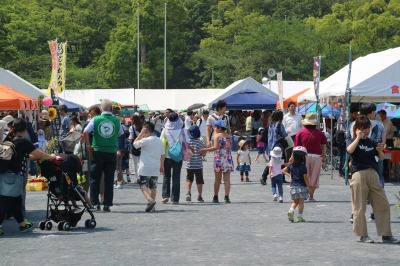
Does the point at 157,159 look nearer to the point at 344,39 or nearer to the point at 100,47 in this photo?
the point at 344,39

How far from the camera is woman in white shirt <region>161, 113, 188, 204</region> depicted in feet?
55.0

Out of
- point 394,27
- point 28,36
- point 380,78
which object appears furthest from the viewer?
point 394,27

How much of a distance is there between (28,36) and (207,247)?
62880 millimetres

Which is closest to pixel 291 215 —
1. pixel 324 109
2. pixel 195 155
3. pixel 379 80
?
pixel 195 155

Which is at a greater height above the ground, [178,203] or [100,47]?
[100,47]

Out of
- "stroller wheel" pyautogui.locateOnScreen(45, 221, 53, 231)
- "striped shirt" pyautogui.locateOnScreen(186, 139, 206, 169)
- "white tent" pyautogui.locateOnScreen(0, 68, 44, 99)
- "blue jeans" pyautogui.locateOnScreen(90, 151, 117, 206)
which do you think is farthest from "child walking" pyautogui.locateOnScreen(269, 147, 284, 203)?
"white tent" pyautogui.locateOnScreen(0, 68, 44, 99)

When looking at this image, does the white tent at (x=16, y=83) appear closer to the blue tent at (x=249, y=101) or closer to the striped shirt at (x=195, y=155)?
the striped shirt at (x=195, y=155)

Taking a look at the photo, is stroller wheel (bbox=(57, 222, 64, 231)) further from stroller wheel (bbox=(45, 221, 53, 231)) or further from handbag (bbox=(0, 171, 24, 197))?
handbag (bbox=(0, 171, 24, 197))

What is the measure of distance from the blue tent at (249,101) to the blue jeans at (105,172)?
2689 centimetres

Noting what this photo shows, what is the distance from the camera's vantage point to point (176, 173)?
16.7 m

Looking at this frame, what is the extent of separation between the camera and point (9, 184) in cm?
1245

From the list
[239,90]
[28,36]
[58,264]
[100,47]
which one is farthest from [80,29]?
[58,264]

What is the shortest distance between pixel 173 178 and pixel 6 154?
4892 mm

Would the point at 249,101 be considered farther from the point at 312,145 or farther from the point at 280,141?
the point at 312,145
